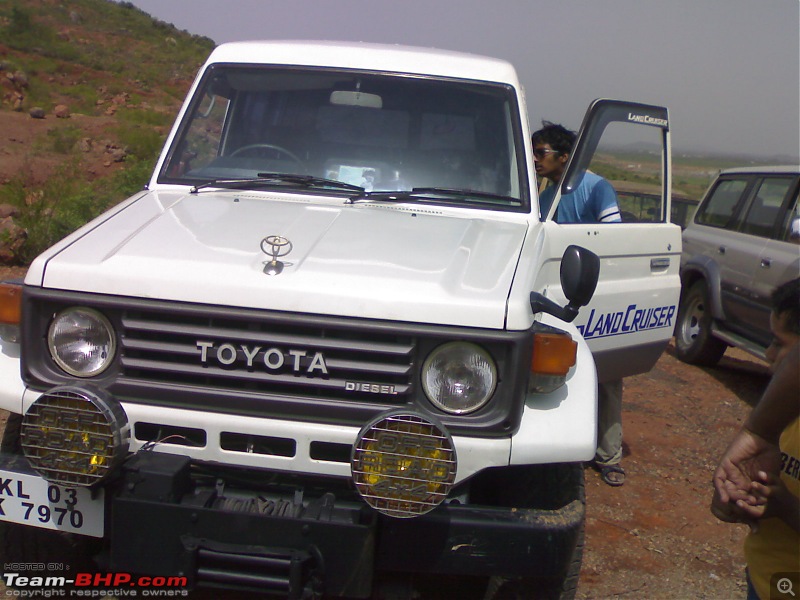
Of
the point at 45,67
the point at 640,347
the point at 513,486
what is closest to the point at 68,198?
the point at 640,347

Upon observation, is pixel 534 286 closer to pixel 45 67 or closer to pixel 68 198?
pixel 68 198

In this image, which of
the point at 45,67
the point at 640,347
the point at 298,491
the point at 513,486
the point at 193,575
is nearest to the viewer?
the point at 193,575

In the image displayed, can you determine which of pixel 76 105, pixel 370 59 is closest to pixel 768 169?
pixel 370 59

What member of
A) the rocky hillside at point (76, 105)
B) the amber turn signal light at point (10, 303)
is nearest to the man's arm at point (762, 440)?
the amber turn signal light at point (10, 303)

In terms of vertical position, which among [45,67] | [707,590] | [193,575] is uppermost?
[193,575]

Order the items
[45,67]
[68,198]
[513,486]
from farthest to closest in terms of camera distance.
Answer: [45,67] → [68,198] → [513,486]

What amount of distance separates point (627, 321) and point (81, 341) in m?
2.64

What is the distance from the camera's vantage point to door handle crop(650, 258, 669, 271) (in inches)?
168

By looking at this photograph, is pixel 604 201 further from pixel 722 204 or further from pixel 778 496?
pixel 722 204

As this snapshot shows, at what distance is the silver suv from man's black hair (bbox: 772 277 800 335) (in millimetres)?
4607

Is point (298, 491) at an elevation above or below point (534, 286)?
below

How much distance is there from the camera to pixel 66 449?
241cm

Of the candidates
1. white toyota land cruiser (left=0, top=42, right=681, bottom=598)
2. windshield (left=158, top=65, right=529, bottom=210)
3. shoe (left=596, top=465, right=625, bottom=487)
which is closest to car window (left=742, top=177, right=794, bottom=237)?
shoe (left=596, top=465, right=625, bottom=487)

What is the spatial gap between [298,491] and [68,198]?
32.6 feet
